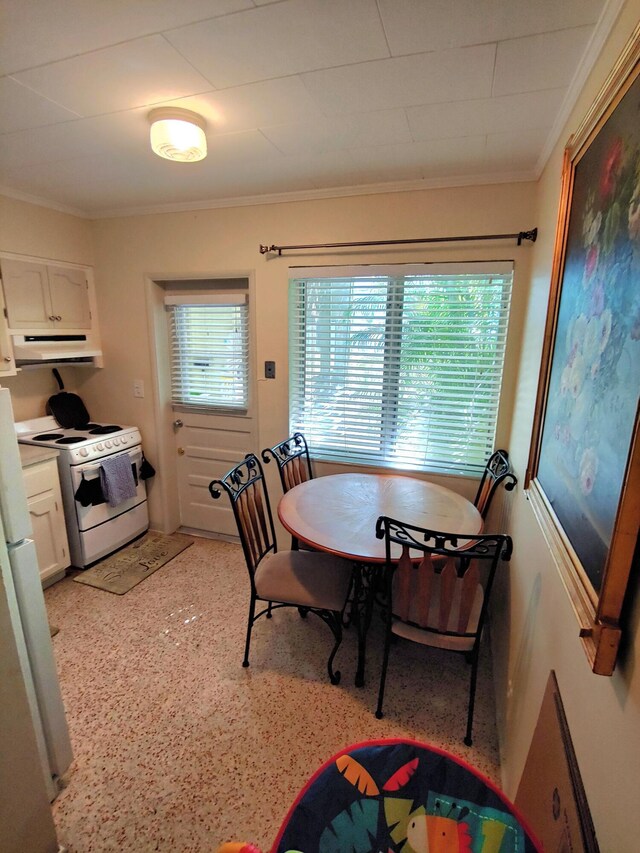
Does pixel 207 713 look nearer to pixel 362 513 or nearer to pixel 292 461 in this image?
pixel 362 513

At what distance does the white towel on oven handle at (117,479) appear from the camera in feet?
9.03

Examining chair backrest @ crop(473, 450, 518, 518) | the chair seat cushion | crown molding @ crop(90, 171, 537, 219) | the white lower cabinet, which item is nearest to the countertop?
the white lower cabinet

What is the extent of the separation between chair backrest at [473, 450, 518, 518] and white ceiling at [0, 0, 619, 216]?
155cm

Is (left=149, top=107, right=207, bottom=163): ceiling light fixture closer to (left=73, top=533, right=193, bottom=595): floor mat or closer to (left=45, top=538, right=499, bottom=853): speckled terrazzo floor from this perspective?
(left=45, top=538, right=499, bottom=853): speckled terrazzo floor

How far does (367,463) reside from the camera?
8.82 ft

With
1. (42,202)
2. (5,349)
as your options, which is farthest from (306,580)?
(42,202)

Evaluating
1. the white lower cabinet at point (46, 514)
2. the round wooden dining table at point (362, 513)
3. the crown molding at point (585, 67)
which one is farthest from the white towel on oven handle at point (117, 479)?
the crown molding at point (585, 67)

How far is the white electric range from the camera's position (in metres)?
2.61

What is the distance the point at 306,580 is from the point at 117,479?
1.73m

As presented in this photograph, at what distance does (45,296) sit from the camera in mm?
2738

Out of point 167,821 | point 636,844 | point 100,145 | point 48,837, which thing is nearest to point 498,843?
point 636,844

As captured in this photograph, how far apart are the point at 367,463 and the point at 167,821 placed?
1.97m

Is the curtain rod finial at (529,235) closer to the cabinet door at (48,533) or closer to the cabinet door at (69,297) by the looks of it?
the cabinet door at (69,297)

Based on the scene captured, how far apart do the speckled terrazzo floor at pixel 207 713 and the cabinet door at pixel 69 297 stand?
2.01 meters
